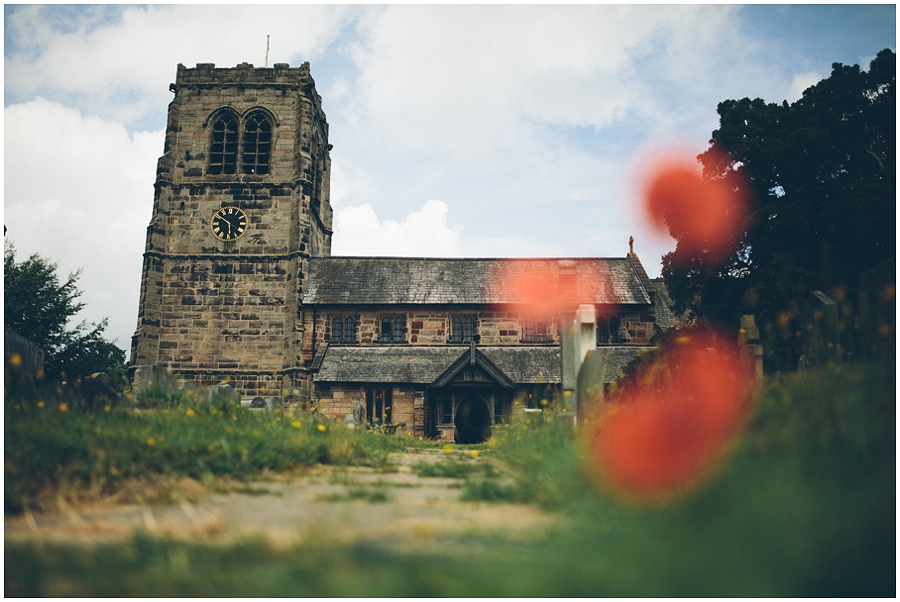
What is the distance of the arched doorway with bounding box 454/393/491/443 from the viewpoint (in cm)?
2283

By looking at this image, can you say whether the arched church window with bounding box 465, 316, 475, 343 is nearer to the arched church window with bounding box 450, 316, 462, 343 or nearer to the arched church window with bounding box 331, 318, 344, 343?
the arched church window with bounding box 450, 316, 462, 343

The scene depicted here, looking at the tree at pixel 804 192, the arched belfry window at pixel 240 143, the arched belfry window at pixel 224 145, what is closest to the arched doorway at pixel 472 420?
the tree at pixel 804 192

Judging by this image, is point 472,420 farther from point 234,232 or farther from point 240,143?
point 240,143

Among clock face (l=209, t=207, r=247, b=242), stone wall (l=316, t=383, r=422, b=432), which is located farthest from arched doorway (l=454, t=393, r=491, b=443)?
clock face (l=209, t=207, r=247, b=242)

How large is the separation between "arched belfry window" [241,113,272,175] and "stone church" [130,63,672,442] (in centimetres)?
7

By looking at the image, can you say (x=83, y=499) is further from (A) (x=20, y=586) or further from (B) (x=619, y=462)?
(B) (x=619, y=462)

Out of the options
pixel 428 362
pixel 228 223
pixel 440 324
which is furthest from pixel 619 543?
pixel 228 223

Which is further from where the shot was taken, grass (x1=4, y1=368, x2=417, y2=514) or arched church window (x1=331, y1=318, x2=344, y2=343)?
arched church window (x1=331, y1=318, x2=344, y2=343)

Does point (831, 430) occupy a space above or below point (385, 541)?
above

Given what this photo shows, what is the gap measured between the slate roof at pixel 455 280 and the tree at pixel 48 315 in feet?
47.8

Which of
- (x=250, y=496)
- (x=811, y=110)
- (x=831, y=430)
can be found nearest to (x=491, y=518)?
(x=250, y=496)

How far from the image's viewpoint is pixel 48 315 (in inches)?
1151

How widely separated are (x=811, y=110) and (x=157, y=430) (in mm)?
19807

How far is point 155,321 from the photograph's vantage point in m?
23.8
